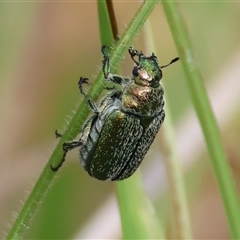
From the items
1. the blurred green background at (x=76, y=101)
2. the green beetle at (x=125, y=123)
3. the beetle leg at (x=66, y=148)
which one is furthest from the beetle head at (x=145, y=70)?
the blurred green background at (x=76, y=101)

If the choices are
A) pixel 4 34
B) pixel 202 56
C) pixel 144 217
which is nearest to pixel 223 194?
pixel 144 217

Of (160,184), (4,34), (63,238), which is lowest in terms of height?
(63,238)

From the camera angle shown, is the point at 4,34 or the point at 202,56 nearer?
the point at 4,34

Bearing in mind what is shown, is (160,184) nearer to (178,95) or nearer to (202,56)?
(178,95)

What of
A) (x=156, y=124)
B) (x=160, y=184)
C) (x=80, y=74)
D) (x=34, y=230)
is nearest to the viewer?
(x=156, y=124)

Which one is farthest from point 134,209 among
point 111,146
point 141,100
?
point 141,100

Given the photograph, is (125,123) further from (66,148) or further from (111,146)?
(66,148)
